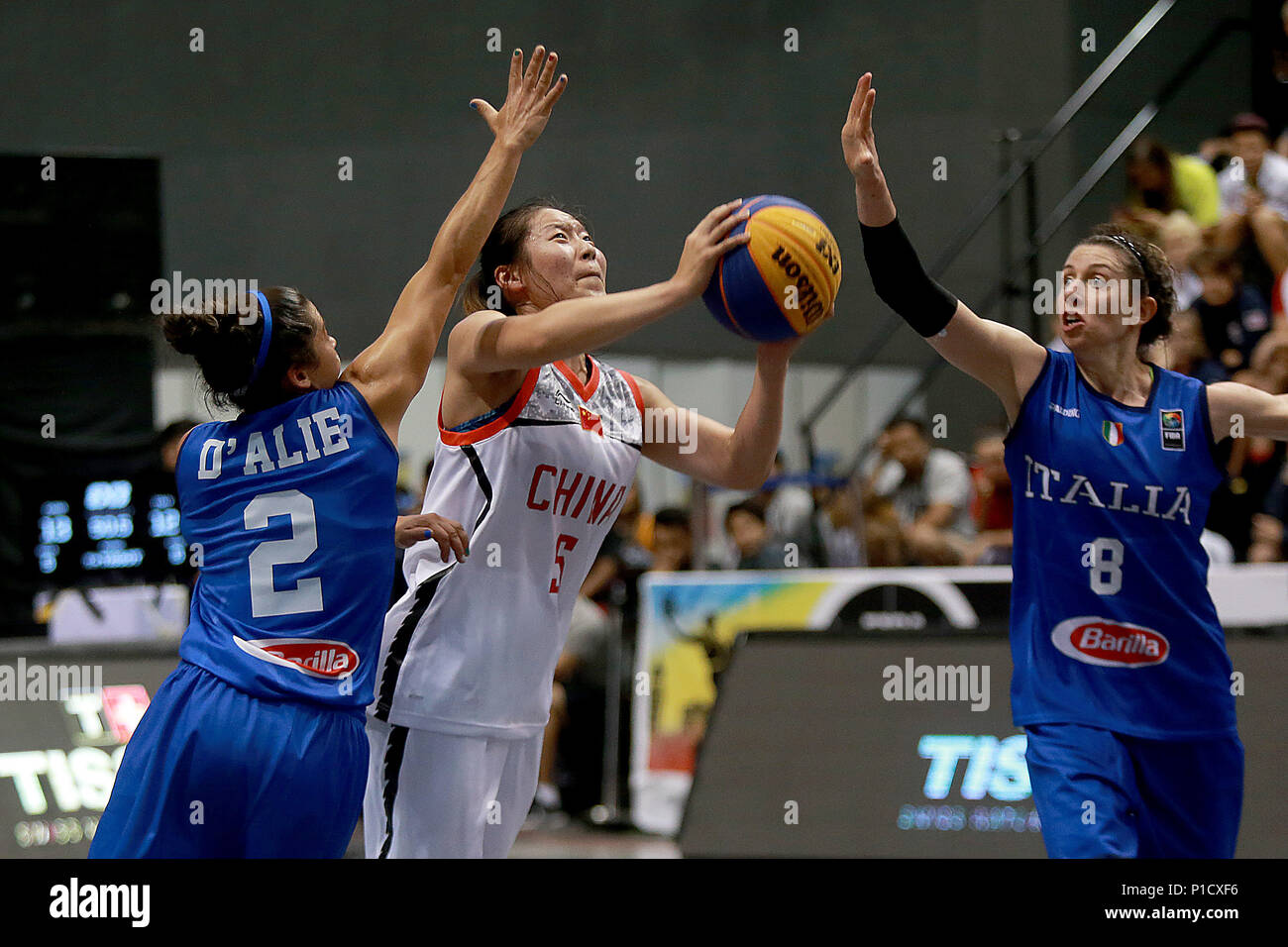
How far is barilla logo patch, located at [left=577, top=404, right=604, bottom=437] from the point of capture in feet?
11.9

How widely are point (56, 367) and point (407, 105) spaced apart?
135 inches

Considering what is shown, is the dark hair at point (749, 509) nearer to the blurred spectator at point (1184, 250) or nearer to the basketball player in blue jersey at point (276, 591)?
the blurred spectator at point (1184, 250)

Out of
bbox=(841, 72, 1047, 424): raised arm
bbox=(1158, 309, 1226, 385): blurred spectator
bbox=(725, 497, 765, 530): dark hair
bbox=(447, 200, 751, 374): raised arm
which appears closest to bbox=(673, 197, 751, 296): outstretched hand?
bbox=(447, 200, 751, 374): raised arm

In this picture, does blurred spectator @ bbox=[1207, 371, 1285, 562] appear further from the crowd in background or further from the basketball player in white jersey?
the basketball player in white jersey

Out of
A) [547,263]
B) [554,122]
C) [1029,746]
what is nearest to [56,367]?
[554,122]

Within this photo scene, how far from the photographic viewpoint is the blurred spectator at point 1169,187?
910 centimetres

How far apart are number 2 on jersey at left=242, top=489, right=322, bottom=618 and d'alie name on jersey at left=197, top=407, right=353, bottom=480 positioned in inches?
3.2

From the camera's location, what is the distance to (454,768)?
3439 millimetres

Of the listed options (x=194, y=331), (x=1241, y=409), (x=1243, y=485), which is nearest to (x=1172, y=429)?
(x=1241, y=409)

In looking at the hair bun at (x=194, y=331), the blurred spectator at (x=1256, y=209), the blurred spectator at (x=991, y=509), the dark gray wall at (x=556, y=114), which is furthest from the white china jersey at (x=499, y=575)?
the dark gray wall at (x=556, y=114)
